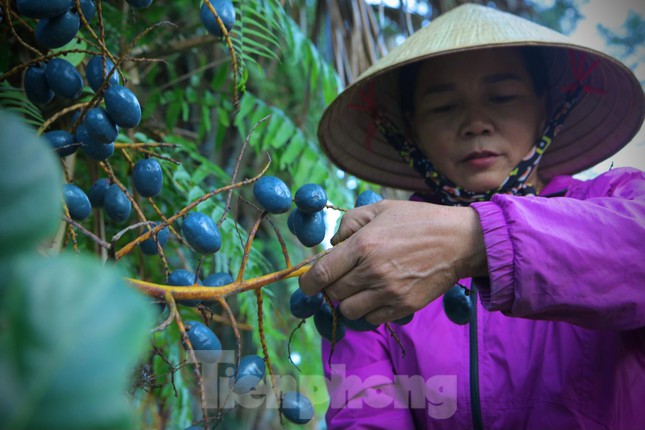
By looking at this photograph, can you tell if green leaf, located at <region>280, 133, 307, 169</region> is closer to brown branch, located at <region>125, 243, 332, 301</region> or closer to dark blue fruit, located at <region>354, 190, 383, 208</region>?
dark blue fruit, located at <region>354, 190, 383, 208</region>

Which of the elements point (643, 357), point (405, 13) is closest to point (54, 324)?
point (643, 357)

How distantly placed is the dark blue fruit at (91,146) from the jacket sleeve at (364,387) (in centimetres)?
65

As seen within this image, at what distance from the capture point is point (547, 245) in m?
0.79

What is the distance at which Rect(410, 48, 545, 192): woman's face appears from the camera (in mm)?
1295

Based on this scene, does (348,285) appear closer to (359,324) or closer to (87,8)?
(359,324)

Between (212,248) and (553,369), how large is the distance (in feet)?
2.32

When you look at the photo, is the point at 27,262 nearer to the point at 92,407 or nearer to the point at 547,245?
the point at 92,407

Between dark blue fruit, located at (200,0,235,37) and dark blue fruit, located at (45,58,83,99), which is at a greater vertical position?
dark blue fruit, located at (200,0,235,37)

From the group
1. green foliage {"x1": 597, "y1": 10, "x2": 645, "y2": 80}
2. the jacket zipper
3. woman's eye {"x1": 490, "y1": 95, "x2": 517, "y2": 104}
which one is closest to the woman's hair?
woman's eye {"x1": 490, "y1": 95, "x2": 517, "y2": 104}

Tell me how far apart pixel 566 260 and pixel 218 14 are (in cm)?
63

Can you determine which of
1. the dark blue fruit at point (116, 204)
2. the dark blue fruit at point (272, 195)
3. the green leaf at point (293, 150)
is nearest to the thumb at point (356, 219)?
the dark blue fruit at point (272, 195)

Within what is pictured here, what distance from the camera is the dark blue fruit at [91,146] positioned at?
0.78 m

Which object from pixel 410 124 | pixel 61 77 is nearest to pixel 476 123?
pixel 410 124

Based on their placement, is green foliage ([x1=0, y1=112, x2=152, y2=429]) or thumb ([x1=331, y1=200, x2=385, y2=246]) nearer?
green foliage ([x1=0, y1=112, x2=152, y2=429])
